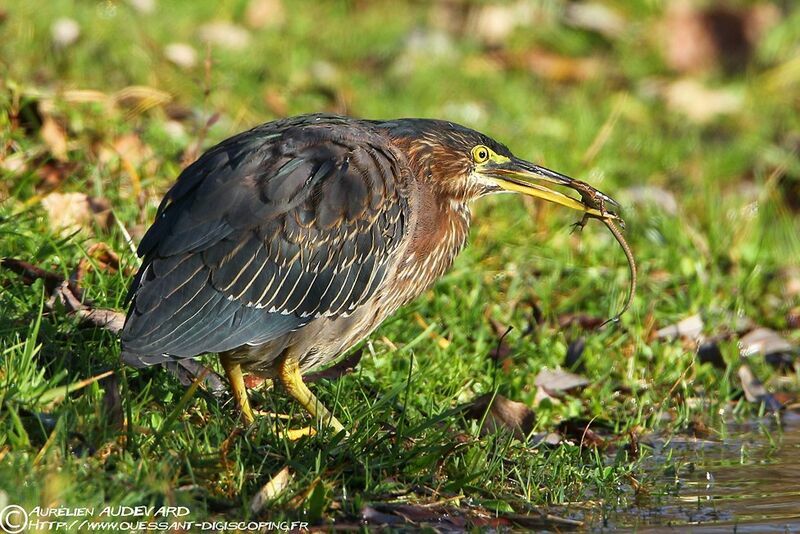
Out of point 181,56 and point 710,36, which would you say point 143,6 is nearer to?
point 181,56

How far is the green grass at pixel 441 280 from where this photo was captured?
4.38 m

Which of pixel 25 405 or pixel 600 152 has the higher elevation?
pixel 600 152

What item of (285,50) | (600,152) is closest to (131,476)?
(600,152)

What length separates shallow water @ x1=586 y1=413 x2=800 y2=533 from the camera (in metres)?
4.48

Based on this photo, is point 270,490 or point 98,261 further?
point 98,261

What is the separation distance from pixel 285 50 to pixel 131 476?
575 cm

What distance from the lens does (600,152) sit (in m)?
8.43

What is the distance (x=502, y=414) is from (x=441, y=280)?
51.0 inches

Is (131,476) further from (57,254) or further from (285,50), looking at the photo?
(285,50)

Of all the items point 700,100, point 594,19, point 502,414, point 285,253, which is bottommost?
point 502,414

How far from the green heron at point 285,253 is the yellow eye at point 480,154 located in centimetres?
32

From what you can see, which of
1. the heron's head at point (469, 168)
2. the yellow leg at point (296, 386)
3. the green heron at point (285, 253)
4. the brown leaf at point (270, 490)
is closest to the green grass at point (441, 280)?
the brown leaf at point (270, 490)

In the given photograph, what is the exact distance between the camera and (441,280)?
254 inches

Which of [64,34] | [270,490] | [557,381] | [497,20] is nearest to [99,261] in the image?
[270,490]
